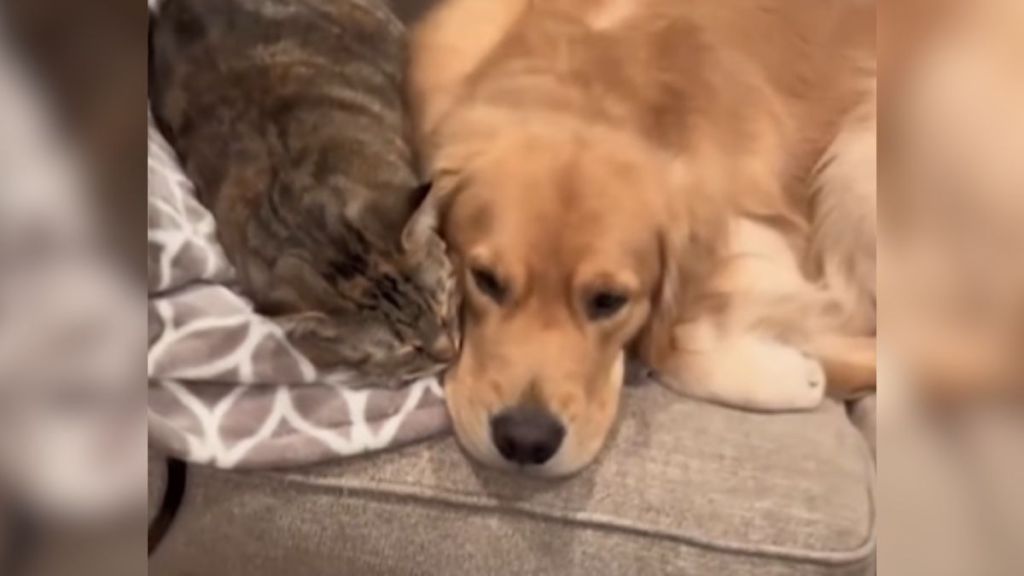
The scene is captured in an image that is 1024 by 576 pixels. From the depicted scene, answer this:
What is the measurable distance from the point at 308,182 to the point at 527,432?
265 millimetres

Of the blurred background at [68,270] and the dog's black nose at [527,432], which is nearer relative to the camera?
the blurred background at [68,270]

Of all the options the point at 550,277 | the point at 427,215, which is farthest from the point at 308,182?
the point at 550,277

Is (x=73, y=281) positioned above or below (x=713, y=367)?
above

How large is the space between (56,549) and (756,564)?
483mm

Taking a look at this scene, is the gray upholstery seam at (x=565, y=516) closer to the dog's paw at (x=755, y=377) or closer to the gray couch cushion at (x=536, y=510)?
the gray couch cushion at (x=536, y=510)

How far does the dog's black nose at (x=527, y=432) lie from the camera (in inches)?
35.6

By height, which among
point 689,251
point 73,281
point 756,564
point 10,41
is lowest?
point 756,564

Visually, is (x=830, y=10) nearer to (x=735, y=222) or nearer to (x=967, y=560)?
(x=735, y=222)

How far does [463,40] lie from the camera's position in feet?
3.31

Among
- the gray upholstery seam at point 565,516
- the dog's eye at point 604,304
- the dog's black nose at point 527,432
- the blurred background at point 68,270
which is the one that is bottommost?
the gray upholstery seam at point 565,516

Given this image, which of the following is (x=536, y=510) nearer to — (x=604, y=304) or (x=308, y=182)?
(x=604, y=304)

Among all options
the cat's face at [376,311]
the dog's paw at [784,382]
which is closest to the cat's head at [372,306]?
the cat's face at [376,311]

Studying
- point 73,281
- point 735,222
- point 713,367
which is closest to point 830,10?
point 735,222

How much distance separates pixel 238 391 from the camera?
927 mm
